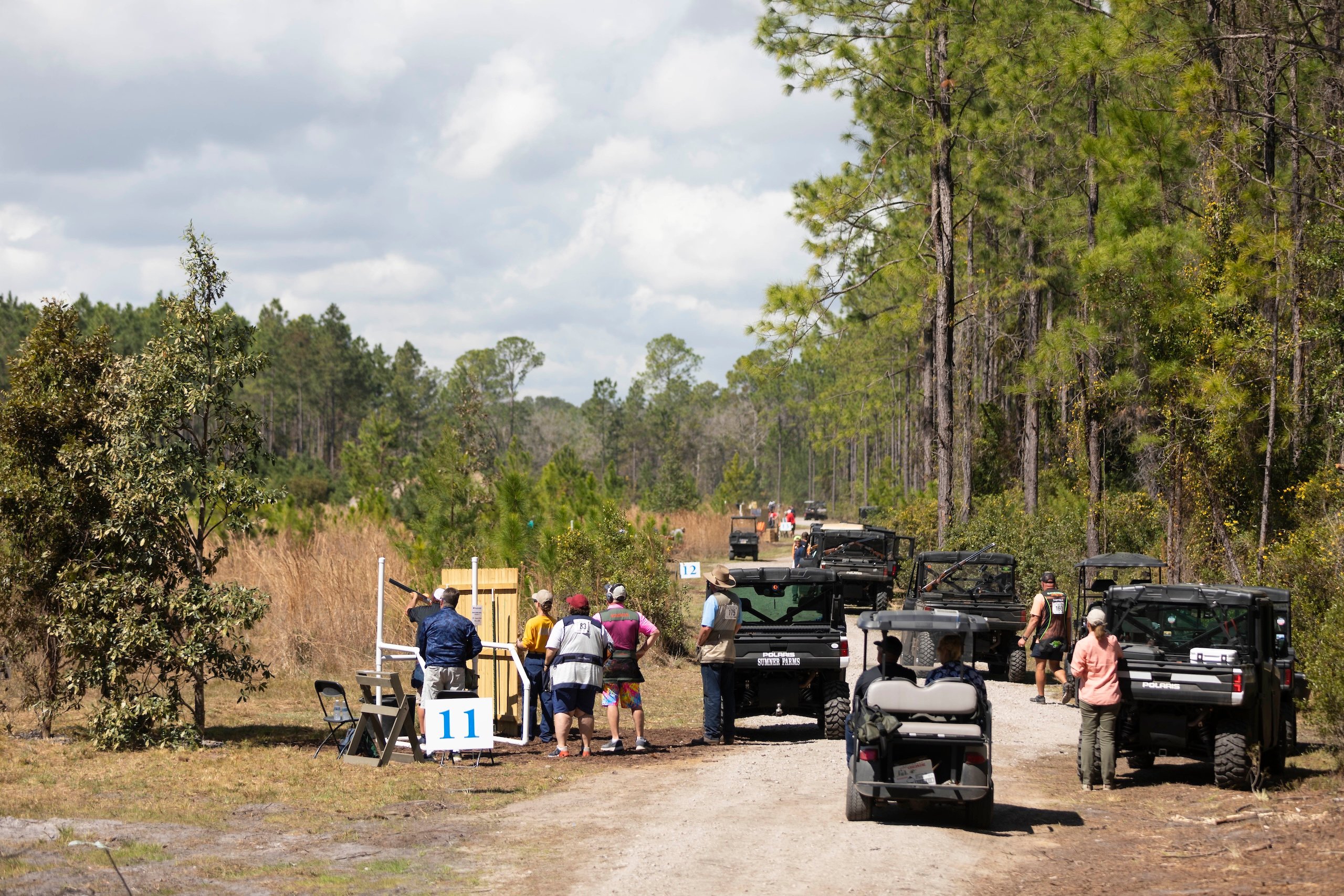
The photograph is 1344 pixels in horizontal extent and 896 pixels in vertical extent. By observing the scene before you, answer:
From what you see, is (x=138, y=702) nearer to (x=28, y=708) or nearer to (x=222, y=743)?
(x=222, y=743)

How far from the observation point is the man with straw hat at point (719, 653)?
1418 cm

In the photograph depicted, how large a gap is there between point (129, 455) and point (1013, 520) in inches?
875

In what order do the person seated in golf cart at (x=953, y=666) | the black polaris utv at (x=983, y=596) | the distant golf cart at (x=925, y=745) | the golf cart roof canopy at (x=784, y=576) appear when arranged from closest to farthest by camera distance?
the distant golf cart at (x=925, y=745), the person seated in golf cart at (x=953, y=666), the golf cart roof canopy at (x=784, y=576), the black polaris utv at (x=983, y=596)

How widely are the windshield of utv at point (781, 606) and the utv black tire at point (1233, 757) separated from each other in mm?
4780

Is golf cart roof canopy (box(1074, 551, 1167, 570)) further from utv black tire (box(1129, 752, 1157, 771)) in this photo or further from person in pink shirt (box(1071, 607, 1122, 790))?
person in pink shirt (box(1071, 607, 1122, 790))

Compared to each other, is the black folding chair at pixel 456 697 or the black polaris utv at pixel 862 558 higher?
the black polaris utv at pixel 862 558

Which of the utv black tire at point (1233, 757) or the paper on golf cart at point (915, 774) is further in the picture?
the utv black tire at point (1233, 757)

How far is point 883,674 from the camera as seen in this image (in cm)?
1042

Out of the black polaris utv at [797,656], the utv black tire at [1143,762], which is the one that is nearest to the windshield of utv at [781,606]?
the black polaris utv at [797,656]

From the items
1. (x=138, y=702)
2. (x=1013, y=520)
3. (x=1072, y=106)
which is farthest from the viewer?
(x=1013, y=520)

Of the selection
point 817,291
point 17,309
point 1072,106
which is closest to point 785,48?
point 817,291

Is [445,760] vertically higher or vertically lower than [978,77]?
lower

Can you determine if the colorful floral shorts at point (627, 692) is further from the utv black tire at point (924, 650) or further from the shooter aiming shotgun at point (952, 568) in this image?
the shooter aiming shotgun at point (952, 568)

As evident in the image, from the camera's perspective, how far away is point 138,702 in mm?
13016
